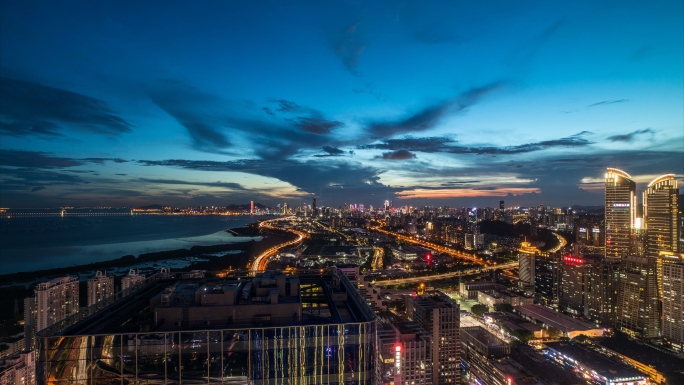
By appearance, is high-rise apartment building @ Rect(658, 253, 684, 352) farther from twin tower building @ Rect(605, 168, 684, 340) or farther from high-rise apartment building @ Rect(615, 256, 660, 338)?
high-rise apartment building @ Rect(615, 256, 660, 338)

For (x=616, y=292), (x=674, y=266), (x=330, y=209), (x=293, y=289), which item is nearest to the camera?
(x=293, y=289)

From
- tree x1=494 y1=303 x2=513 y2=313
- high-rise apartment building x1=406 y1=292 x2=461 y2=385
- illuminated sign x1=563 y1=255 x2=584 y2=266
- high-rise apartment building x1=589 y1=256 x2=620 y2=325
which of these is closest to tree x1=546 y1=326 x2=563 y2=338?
Answer: tree x1=494 y1=303 x2=513 y2=313

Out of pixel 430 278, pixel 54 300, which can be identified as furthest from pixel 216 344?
pixel 430 278

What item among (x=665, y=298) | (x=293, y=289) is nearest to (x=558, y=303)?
(x=665, y=298)

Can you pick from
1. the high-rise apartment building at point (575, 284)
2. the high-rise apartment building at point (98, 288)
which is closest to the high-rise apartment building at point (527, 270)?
the high-rise apartment building at point (575, 284)

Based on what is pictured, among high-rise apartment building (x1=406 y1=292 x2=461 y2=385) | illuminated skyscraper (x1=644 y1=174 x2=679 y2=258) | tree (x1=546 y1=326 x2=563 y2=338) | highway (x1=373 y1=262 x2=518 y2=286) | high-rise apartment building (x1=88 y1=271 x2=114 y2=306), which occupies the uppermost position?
illuminated skyscraper (x1=644 y1=174 x2=679 y2=258)

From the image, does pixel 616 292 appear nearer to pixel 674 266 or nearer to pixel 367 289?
pixel 674 266
